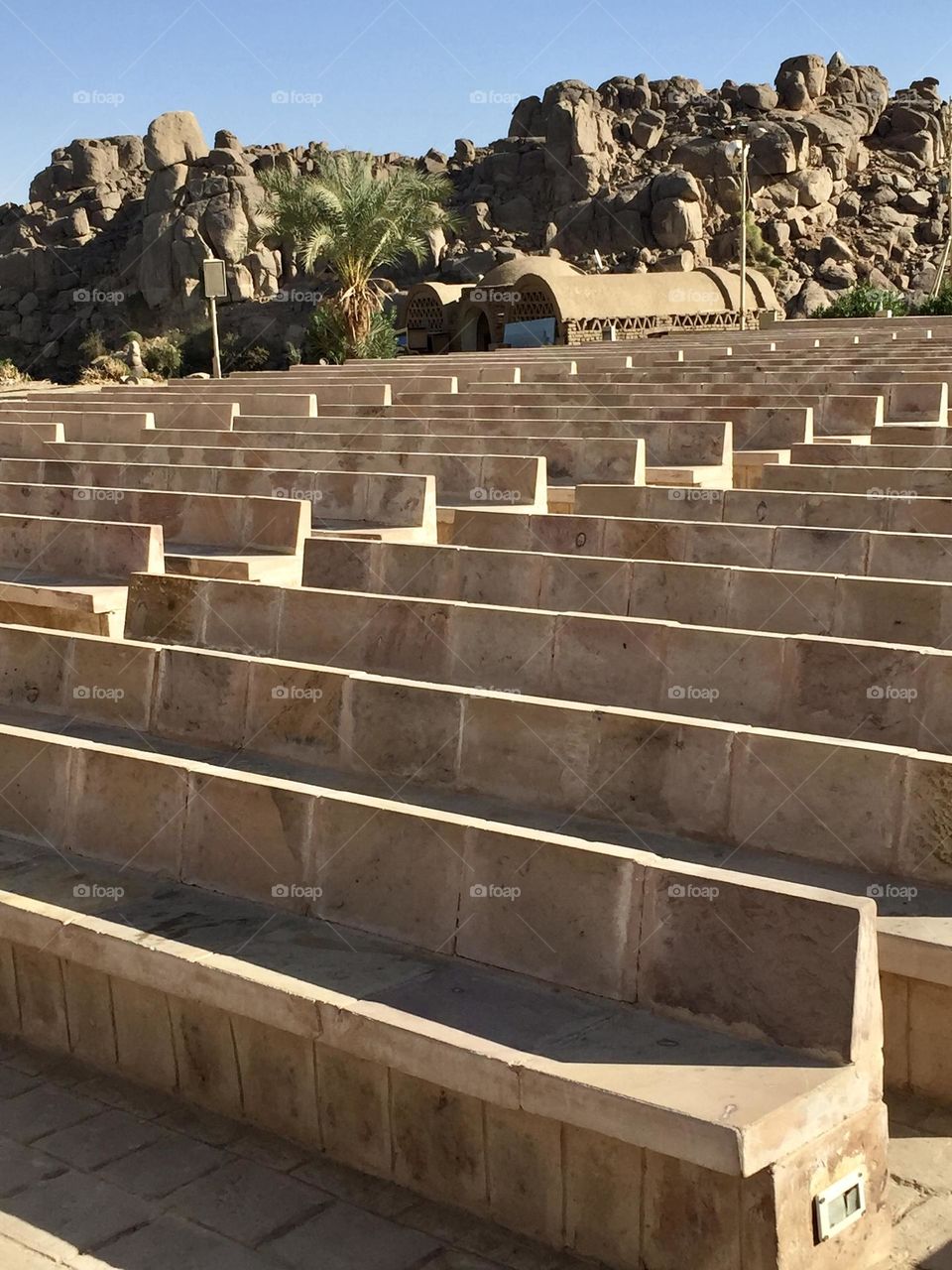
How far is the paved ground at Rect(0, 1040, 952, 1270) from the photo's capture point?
157 inches

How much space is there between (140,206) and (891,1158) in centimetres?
7387

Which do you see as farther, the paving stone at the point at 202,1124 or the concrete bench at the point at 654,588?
the concrete bench at the point at 654,588

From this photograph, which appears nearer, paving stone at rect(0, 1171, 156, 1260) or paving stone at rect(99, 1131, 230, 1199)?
paving stone at rect(0, 1171, 156, 1260)

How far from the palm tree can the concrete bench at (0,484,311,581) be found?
65.7ft

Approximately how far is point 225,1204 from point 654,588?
188 inches

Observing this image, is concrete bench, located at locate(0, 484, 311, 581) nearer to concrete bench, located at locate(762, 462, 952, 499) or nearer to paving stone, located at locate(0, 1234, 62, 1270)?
concrete bench, located at locate(762, 462, 952, 499)

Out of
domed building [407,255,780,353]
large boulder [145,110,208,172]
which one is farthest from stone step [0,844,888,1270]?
large boulder [145,110,208,172]

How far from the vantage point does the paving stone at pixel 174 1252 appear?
3.95m

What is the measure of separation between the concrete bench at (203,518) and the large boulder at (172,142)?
6380 centimetres

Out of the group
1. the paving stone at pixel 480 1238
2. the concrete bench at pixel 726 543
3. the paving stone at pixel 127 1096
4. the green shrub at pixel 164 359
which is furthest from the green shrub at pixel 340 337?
the paving stone at pixel 480 1238

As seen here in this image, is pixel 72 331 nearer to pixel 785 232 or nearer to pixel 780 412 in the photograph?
pixel 785 232

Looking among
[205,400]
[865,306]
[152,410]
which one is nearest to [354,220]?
[205,400]

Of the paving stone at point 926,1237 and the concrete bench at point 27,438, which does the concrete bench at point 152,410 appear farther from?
A: the paving stone at point 926,1237

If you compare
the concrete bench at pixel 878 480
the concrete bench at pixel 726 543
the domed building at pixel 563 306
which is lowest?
the concrete bench at pixel 726 543
